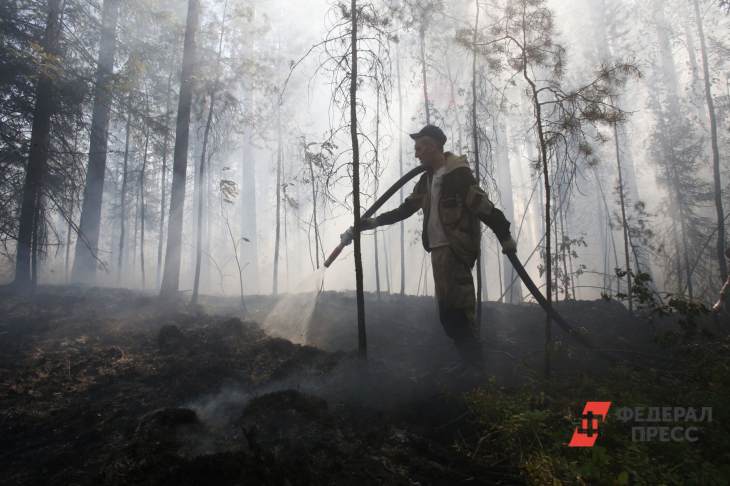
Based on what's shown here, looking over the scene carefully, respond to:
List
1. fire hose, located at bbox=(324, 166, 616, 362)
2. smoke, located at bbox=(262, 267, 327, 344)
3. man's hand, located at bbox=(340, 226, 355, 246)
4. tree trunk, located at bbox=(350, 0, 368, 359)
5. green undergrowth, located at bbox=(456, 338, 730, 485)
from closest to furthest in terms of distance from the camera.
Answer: green undergrowth, located at bbox=(456, 338, 730, 485) < fire hose, located at bbox=(324, 166, 616, 362) < tree trunk, located at bbox=(350, 0, 368, 359) < man's hand, located at bbox=(340, 226, 355, 246) < smoke, located at bbox=(262, 267, 327, 344)

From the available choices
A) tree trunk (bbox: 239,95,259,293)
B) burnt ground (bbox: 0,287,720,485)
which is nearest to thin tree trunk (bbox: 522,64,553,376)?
burnt ground (bbox: 0,287,720,485)

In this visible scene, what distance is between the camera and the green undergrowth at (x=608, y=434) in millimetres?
2033

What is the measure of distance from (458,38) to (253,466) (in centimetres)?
696

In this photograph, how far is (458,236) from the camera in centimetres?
379

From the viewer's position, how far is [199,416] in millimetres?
3154

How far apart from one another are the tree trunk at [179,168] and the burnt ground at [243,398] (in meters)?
2.37

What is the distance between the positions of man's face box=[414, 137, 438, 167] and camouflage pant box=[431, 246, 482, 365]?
39.9 inches

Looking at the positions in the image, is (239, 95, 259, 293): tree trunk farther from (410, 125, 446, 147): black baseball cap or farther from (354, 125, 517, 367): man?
(354, 125, 517, 367): man

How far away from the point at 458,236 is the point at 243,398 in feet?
8.97

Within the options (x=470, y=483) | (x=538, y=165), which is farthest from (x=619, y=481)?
(x=538, y=165)

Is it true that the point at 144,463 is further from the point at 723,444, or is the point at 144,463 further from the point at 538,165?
the point at 538,165

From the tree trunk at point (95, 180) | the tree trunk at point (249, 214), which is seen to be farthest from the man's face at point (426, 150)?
the tree trunk at point (249, 214)

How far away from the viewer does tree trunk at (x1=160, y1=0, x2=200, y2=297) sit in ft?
31.5

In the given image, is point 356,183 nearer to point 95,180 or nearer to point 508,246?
point 508,246
